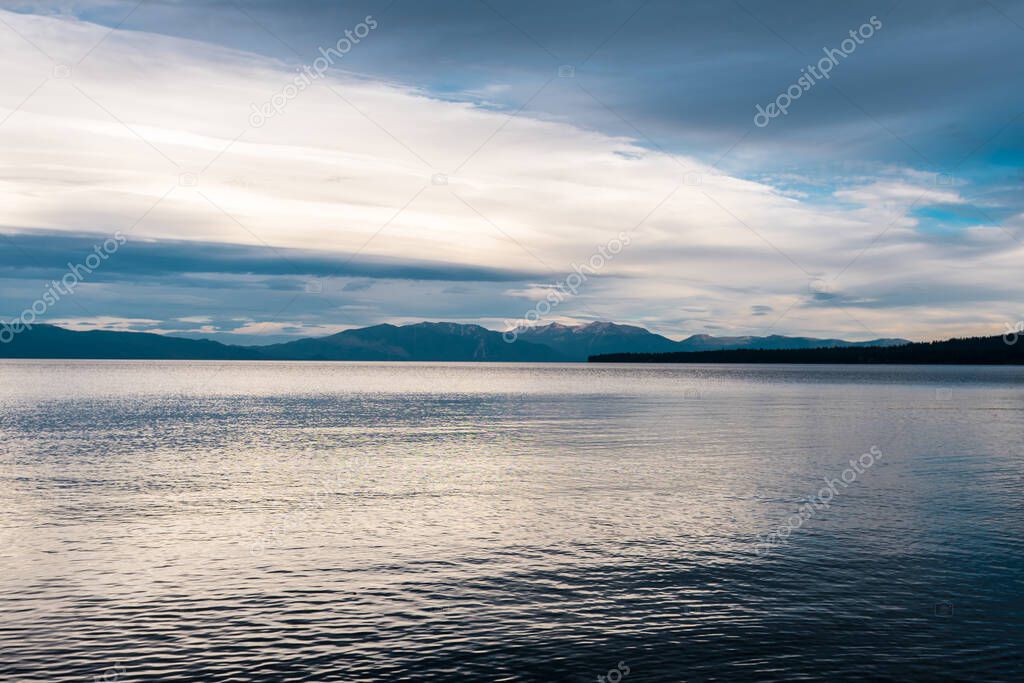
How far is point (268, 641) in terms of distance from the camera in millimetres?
24375

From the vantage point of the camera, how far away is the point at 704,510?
146 ft

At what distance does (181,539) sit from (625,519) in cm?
2166

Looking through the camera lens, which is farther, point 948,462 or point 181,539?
point 948,462

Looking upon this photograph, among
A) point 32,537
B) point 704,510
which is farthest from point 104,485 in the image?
point 704,510

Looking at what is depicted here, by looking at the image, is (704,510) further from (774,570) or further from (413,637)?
(413,637)

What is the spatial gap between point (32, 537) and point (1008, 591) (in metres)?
41.4

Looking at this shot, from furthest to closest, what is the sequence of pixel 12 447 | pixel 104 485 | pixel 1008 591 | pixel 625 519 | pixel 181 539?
pixel 12 447 < pixel 104 485 < pixel 625 519 < pixel 181 539 < pixel 1008 591

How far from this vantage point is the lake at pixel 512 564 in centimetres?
2327

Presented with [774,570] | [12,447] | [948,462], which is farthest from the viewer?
[12,447]

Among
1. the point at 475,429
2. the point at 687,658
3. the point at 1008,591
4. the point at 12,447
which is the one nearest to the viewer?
the point at 687,658

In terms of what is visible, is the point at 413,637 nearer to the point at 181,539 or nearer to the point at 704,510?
the point at 181,539

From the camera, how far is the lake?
2327 centimetres

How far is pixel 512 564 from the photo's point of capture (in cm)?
3347

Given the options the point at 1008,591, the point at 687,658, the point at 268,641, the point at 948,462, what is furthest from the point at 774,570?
the point at 948,462
